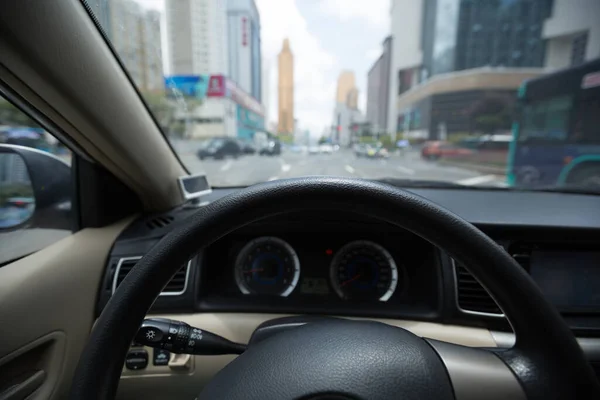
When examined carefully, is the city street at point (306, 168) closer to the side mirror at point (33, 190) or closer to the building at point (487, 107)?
the side mirror at point (33, 190)

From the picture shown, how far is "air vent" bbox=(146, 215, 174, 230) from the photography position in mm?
1847

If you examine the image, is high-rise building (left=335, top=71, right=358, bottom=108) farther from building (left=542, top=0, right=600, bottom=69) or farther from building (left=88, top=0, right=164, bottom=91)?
building (left=542, top=0, right=600, bottom=69)

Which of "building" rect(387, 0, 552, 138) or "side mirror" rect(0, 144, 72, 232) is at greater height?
"building" rect(387, 0, 552, 138)

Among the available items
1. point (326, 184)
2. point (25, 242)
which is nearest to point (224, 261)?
point (25, 242)

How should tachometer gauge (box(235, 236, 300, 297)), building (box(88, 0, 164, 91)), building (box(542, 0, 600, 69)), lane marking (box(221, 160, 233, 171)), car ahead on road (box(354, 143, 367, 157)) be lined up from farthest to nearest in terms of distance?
building (box(542, 0, 600, 69)), car ahead on road (box(354, 143, 367, 157)), lane marking (box(221, 160, 233, 171)), tachometer gauge (box(235, 236, 300, 297)), building (box(88, 0, 164, 91))

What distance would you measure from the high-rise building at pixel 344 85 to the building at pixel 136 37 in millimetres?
1548

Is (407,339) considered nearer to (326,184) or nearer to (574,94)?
(326,184)

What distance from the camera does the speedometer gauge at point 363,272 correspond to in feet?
5.57

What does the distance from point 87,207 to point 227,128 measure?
1.20 metres

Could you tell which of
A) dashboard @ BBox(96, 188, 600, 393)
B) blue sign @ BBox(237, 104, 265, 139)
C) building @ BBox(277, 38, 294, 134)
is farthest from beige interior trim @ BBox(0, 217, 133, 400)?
building @ BBox(277, 38, 294, 134)

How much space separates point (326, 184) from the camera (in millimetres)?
739

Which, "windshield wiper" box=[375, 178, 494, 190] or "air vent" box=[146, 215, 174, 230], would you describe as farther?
"windshield wiper" box=[375, 178, 494, 190]

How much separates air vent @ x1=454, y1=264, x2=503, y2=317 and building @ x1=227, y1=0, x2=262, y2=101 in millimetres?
1897

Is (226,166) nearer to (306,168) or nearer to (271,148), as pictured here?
(271,148)
